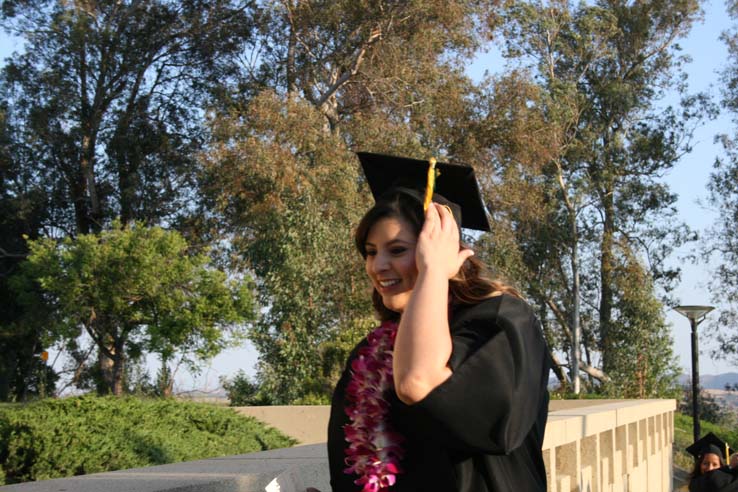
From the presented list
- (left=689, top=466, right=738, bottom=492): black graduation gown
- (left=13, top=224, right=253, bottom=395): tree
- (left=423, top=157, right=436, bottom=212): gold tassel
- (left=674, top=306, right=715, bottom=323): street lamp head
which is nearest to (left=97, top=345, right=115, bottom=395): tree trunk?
(left=13, top=224, right=253, bottom=395): tree

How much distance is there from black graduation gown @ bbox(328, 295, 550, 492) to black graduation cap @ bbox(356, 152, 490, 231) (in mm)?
399

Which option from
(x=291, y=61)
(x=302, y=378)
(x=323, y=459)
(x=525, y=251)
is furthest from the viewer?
(x=525, y=251)

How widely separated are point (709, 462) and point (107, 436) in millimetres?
5701

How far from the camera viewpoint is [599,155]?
32.9 metres

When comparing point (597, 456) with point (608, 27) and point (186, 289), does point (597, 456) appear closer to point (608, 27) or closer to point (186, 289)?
point (186, 289)

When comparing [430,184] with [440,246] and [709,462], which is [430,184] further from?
[709,462]

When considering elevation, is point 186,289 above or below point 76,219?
below

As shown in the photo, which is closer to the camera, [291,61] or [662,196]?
[291,61]

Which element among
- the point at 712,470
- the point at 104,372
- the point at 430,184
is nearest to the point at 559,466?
the point at 430,184

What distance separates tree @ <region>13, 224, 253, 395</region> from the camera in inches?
740

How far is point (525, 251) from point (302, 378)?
15671mm

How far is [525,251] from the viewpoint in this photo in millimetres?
32062

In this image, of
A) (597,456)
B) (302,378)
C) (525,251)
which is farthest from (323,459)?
(525,251)

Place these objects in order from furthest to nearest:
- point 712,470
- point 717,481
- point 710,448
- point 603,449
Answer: point 710,448 → point 712,470 → point 717,481 → point 603,449
